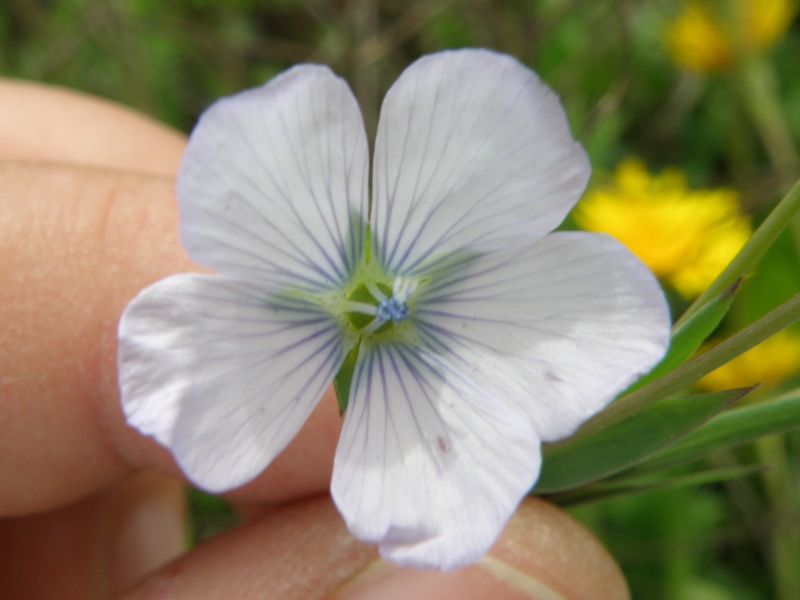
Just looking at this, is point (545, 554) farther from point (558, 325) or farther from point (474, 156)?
point (474, 156)

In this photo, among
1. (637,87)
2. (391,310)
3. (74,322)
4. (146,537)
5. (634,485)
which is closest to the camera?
(391,310)

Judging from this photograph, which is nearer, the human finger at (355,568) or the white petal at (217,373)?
the white petal at (217,373)

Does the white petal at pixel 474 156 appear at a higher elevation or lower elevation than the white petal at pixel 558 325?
higher

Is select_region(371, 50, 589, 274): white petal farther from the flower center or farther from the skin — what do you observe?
the skin

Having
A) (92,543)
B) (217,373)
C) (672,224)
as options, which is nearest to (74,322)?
(217,373)

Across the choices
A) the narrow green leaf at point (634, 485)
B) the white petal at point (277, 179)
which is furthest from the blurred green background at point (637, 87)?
the white petal at point (277, 179)

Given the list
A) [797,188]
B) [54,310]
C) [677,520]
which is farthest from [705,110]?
[54,310]

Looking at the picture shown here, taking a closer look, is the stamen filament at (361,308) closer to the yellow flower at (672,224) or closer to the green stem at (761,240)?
the green stem at (761,240)
